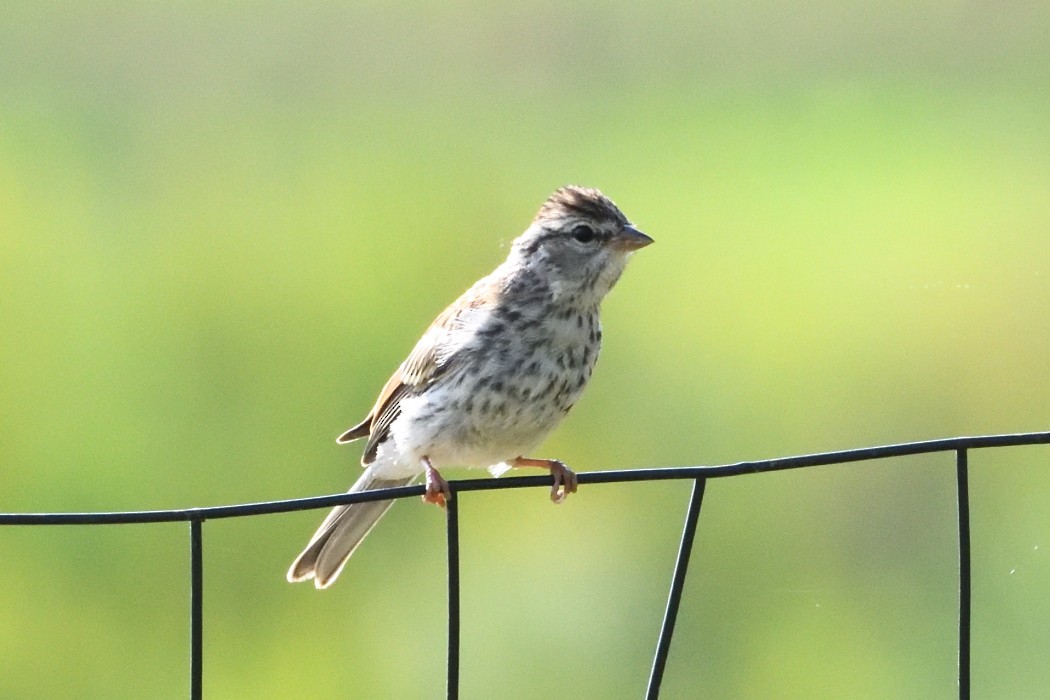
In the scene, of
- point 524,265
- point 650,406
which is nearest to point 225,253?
point 650,406

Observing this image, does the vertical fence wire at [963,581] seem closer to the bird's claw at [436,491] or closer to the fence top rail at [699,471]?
the fence top rail at [699,471]

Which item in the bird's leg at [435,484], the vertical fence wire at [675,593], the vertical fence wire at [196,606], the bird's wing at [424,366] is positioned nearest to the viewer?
the vertical fence wire at [196,606]

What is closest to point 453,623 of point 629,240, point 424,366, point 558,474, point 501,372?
point 558,474

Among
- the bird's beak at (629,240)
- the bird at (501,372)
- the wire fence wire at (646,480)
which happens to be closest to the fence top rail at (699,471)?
the wire fence wire at (646,480)

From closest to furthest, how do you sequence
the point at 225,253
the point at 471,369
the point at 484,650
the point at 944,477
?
1. the point at 471,369
2. the point at 484,650
3. the point at 944,477
4. the point at 225,253

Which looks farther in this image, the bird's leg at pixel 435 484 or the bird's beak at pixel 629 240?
the bird's beak at pixel 629 240

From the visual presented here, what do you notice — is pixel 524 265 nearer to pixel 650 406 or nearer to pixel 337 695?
pixel 337 695

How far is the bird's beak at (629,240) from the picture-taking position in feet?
15.4

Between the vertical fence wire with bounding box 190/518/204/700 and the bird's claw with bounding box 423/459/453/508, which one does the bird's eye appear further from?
the vertical fence wire with bounding box 190/518/204/700

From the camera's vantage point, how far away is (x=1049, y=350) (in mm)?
10500

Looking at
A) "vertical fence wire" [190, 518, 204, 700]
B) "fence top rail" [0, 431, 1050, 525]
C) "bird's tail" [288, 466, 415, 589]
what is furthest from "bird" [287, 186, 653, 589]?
"vertical fence wire" [190, 518, 204, 700]

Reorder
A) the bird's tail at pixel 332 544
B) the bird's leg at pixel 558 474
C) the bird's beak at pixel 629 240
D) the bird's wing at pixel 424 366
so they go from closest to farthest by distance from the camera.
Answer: the bird's leg at pixel 558 474 < the bird's tail at pixel 332 544 < the bird's wing at pixel 424 366 < the bird's beak at pixel 629 240

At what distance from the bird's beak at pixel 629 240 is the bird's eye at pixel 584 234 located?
0.07 metres

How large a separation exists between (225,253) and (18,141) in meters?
2.60
